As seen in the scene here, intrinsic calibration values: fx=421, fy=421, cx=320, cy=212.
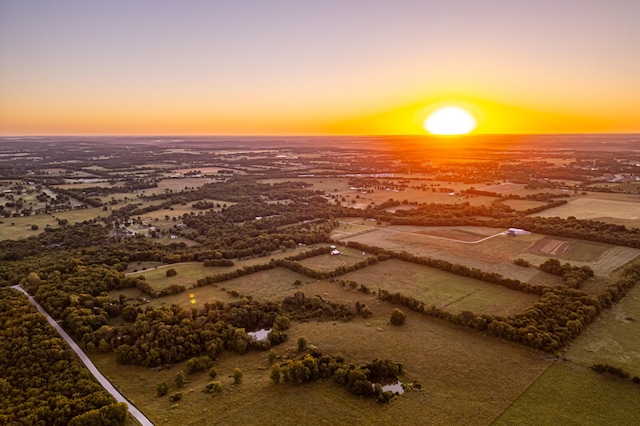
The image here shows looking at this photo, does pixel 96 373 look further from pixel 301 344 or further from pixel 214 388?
pixel 301 344

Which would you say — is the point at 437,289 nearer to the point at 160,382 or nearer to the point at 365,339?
the point at 365,339

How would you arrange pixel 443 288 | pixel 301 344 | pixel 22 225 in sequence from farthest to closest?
pixel 22 225 < pixel 443 288 < pixel 301 344

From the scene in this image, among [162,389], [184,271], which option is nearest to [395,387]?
[162,389]

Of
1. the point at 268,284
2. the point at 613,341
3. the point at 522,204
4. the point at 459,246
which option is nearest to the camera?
the point at 613,341

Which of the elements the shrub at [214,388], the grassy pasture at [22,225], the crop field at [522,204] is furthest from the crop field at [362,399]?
the crop field at [522,204]

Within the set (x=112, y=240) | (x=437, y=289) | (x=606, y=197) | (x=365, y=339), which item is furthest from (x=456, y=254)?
(x=606, y=197)

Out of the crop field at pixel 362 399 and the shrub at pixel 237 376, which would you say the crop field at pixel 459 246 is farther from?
the shrub at pixel 237 376
